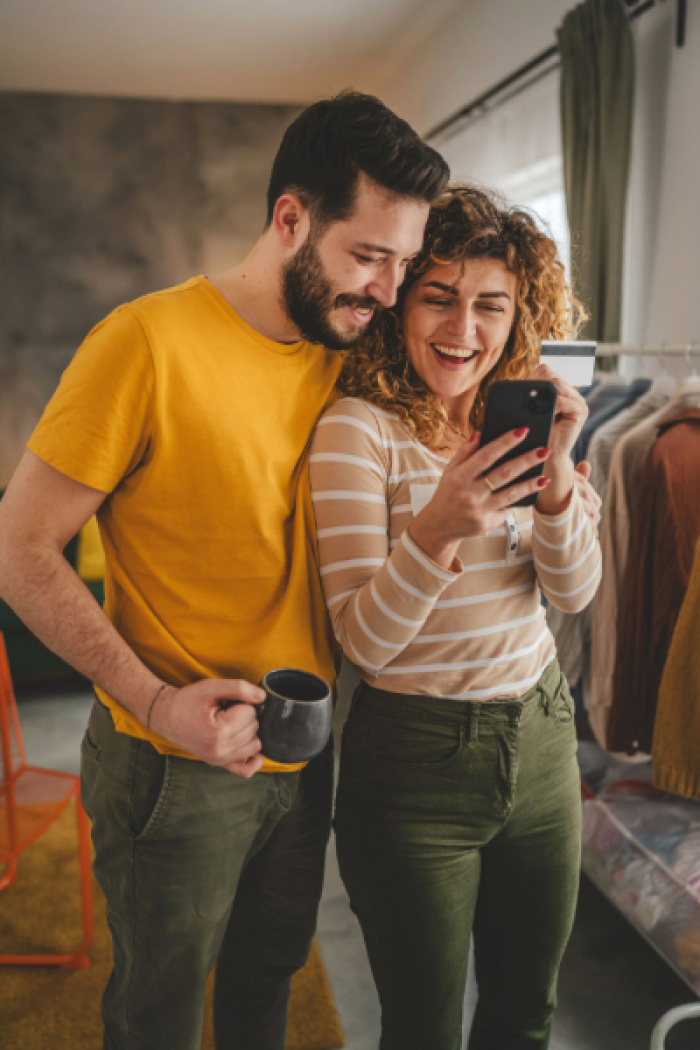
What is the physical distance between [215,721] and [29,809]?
1078 mm

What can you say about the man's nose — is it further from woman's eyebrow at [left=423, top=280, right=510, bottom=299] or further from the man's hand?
the man's hand

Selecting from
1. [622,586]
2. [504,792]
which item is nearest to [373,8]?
[622,586]

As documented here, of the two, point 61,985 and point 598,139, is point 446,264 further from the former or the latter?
point 61,985

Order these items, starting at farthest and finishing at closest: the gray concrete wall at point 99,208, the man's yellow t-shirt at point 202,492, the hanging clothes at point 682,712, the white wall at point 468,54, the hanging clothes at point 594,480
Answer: the gray concrete wall at point 99,208 → the white wall at point 468,54 → the hanging clothes at point 594,480 → the hanging clothes at point 682,712 → the man's yellow t-shirt at point 202,492

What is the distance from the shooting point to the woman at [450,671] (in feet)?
3.34

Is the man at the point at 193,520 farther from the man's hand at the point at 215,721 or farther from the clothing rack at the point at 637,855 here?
the clothing rack at the point at 637,855

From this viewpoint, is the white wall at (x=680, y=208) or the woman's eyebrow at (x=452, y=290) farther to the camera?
the white wall at (x=680, y=208)

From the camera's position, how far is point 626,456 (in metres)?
1.71

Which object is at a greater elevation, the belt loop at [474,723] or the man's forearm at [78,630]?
the man's forearm at [78,630]

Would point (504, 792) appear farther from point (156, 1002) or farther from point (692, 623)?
point (692, 623)

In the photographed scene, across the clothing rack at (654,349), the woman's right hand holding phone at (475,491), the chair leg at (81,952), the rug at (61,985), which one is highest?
the clothing rack at (654,349)

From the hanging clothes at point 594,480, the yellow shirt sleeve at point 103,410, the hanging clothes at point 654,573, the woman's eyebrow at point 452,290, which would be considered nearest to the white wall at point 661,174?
the hanging clothes at point 594,480

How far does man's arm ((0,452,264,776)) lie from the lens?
929 millimetres

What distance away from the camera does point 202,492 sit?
1.02 metres
